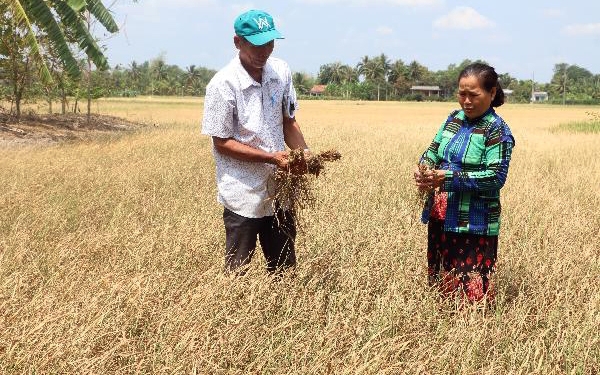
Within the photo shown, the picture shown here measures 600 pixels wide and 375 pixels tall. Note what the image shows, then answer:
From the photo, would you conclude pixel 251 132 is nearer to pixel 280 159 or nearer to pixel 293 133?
pixel 280 159

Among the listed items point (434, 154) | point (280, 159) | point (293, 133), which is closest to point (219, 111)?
point (280, 159)

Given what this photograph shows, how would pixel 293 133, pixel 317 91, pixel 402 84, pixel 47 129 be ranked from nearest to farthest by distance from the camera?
pixel 293 133 → pixel 47 129 → pixel 402 84 → pixel 317 91

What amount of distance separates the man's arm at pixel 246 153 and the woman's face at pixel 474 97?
867 mm

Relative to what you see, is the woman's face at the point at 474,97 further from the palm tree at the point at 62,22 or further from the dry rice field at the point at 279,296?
the palm tree at the point at 62,22

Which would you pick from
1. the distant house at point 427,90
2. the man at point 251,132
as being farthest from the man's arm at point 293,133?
the distant house at point 427,90

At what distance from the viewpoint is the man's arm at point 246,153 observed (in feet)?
7.70

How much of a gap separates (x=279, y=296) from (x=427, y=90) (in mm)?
88958

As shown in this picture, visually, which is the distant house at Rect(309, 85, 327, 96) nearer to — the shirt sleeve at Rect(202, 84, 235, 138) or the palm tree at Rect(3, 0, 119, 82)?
the palm tree at Rect(3, 0, 119, 82)

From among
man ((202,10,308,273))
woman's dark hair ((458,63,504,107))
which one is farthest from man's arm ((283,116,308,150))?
woman's dark hair ((458,63,504,107))

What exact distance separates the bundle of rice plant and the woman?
47 centimetres

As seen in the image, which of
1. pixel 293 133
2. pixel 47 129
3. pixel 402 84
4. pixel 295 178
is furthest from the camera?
pixel 402 84

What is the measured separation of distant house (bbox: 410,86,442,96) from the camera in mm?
85812

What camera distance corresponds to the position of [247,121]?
2404 millimetres

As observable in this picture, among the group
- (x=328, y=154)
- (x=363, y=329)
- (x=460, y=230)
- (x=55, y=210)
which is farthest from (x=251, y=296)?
(x=55, y=210)
